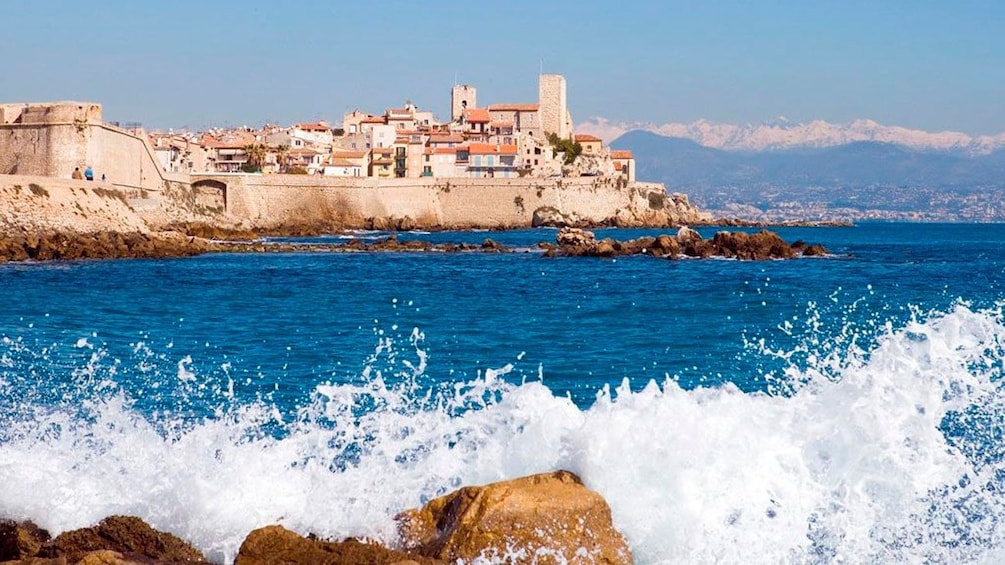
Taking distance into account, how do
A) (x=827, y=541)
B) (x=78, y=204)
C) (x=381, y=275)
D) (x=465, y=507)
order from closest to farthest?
(x=465, y=507)
(x=827, y=541)
(x=381, y=275)
(x=78, y=204)

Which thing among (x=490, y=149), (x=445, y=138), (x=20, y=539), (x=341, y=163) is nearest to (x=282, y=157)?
(x=341, y=163)

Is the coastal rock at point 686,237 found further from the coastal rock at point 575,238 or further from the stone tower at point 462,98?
the stone tower at point 462,98

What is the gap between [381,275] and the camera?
32.3 meters

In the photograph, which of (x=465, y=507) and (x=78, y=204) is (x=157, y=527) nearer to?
(x=465, y=507)

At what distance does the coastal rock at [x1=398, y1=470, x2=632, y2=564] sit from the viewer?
6414 mm

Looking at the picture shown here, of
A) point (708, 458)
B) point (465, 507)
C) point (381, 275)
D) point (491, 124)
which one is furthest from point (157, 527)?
point (491, 124)

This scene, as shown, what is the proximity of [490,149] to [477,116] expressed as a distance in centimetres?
1448

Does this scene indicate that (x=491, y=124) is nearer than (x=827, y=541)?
No

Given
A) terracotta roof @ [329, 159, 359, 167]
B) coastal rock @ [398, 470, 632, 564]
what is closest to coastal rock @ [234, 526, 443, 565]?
coastal rock @ [398, 470, 632, 564]

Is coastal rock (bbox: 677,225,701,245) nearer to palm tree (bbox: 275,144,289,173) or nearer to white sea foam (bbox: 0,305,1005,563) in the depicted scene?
white sea foam (bbox: 0,305,1005,563)

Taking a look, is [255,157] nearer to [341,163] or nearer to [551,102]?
[341,163]

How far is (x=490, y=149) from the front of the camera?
83062 millimetres

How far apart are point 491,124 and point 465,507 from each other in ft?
293

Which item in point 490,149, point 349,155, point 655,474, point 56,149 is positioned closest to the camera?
point 655,474
